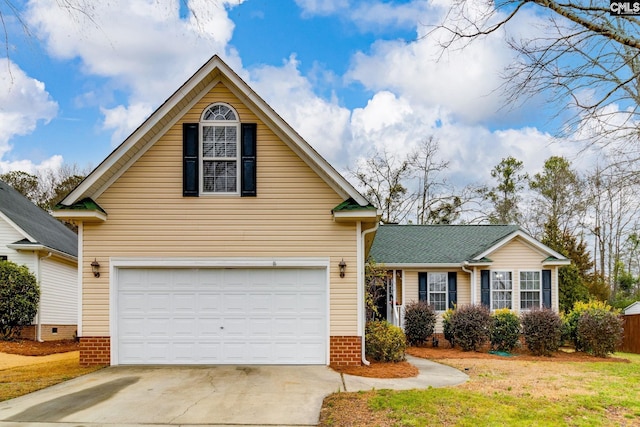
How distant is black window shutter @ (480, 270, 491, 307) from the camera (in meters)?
20.2

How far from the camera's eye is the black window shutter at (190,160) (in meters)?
12.0

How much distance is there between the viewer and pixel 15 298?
18.1 meters

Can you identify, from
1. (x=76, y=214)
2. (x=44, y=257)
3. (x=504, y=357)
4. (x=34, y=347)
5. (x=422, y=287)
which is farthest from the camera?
(x=422, y=287)

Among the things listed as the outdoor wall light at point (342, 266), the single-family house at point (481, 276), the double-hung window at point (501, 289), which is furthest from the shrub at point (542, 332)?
the outdoor wall light at point (342, 266)

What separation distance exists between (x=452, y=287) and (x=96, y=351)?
13379 mm

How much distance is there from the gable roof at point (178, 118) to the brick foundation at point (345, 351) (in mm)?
3005

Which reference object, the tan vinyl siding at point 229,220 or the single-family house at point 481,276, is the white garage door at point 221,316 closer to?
the tan vinyl siding at point 229,220

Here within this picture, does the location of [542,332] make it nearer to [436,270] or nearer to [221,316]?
[436,270]

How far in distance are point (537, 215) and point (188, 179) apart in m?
29.8

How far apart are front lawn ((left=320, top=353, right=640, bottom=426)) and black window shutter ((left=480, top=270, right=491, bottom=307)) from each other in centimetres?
832

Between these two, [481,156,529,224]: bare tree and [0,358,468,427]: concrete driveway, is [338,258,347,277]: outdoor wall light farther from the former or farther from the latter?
[481,156,529,224]: bare tree

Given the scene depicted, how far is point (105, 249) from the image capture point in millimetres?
11859

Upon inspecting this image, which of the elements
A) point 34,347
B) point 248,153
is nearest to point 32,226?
point 34,347

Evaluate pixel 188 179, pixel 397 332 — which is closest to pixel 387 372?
pixel 397 332
